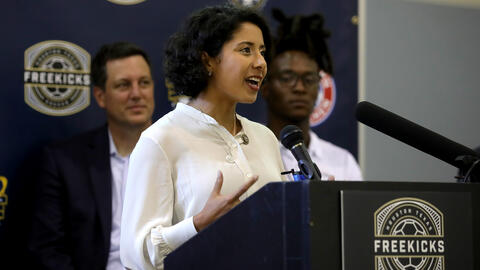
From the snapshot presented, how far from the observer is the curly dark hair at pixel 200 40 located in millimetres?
1977

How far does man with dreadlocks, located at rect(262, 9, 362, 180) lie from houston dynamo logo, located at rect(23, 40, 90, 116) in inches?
43.8

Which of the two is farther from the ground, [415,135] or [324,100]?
[324,100]

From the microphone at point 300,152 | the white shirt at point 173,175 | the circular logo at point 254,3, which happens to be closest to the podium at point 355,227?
the microphone at point 300,152

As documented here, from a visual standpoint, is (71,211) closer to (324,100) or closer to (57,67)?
(57,67)

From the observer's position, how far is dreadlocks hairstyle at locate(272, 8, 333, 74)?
159 inches

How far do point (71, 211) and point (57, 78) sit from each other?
70 cm

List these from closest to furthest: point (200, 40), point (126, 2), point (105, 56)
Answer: point (200, 40) → point (105, 56) → point (126, 2)

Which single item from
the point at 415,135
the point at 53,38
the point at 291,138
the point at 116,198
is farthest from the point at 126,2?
the point at 415,135

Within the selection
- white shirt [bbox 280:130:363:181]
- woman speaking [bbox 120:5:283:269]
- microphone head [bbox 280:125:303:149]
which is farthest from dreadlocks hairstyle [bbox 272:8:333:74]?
microphone head [bbox 280:125:303:149]

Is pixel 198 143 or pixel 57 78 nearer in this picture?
pixel 198 143

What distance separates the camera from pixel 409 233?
120cm

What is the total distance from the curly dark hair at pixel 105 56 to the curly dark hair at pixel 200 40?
148 centimetres

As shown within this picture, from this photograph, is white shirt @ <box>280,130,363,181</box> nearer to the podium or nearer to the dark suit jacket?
the dark suit jacket

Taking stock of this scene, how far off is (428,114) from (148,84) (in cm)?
198
